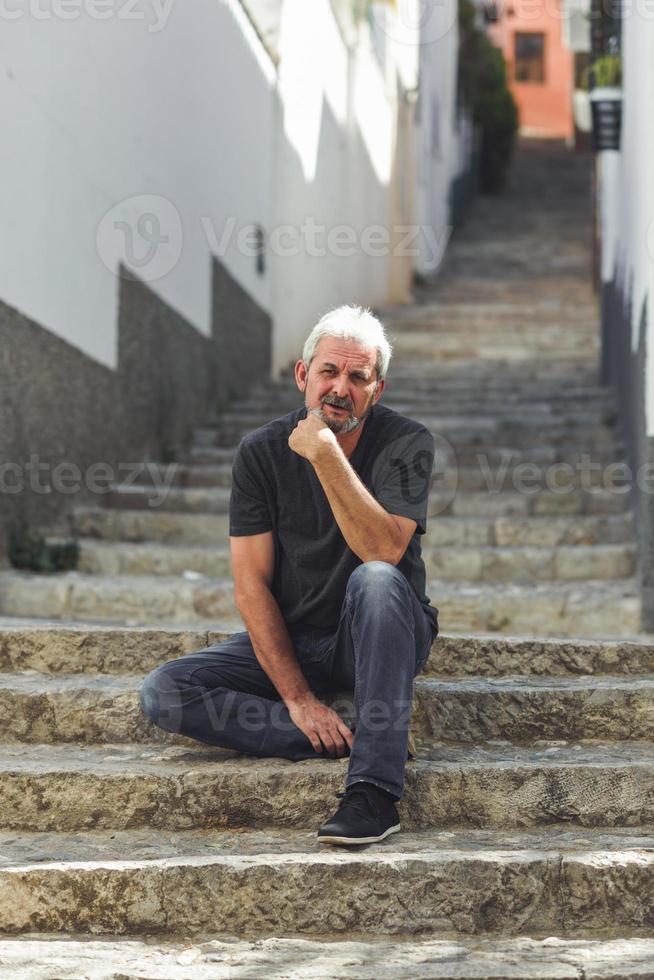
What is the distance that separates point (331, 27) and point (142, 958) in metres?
9.58

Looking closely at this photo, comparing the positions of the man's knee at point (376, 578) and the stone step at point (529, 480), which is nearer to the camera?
Result: the man's knee at point (376, 578)

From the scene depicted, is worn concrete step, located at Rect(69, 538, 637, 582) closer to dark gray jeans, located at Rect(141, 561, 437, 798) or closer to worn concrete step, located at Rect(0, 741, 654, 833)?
dark gray jeans, located at Rect(141, 561, 437, 798)

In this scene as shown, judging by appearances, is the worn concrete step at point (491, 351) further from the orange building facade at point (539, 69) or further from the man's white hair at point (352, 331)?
the orange building facade at point (539, 69)

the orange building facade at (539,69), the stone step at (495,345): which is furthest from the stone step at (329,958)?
the orange building facade at (539,69)

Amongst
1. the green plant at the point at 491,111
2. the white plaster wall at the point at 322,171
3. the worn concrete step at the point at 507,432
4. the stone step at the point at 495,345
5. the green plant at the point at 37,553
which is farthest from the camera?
the green plant at the point at 491,111

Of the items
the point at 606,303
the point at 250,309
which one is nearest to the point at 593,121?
the point at 606,303

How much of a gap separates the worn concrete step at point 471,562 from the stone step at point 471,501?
52 cm

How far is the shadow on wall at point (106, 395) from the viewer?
4801 millimetres

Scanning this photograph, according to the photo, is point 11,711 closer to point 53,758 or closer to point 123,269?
point 53,758

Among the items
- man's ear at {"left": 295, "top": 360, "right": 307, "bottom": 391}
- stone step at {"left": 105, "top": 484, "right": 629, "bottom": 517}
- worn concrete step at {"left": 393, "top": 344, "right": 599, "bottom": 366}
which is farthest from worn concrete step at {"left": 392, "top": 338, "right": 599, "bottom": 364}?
man's ear at {"left": 295, "top": 360, "right": 307, "bottom": 391}

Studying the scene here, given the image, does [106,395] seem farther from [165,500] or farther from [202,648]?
[202,648]

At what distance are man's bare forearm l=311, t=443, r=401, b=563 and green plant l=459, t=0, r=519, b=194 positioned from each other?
21465mm

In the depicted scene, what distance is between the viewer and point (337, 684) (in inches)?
124

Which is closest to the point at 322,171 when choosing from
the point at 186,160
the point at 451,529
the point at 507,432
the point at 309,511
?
the point at 186,160
